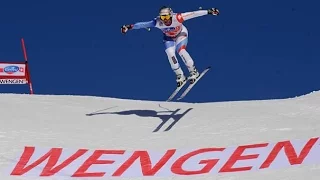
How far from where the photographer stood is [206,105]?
41.2 feet

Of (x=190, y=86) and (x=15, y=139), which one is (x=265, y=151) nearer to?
(x=190, y=86)

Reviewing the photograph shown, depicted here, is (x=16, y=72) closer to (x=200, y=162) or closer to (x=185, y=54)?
(x=185, y=54)

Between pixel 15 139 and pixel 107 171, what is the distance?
2109mm

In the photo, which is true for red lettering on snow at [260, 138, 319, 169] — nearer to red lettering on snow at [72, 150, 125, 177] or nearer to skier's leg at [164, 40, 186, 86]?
red lettering on snow at [72, 150, 125, 177]

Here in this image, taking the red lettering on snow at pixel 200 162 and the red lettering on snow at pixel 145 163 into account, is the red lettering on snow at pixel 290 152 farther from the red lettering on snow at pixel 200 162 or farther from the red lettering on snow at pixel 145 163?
the red lettering on snow at pixel 145 163

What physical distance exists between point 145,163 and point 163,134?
1.91 m

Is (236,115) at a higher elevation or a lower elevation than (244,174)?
lower

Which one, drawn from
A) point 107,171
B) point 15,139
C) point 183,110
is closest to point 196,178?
point 107,171

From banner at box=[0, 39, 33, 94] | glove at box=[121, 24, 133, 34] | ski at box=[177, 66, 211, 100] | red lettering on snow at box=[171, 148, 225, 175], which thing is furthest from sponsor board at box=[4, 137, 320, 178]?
banner at box=[0, 39, 33, 94]

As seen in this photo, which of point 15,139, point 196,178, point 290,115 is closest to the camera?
point 196,178

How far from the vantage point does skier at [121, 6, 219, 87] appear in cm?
1027

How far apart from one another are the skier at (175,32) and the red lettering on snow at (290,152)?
8.57 ft

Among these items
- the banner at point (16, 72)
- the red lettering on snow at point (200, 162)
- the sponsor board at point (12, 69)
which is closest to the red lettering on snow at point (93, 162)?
the red lettering on snow at point (200, 162)

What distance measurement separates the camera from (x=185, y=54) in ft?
33.8
